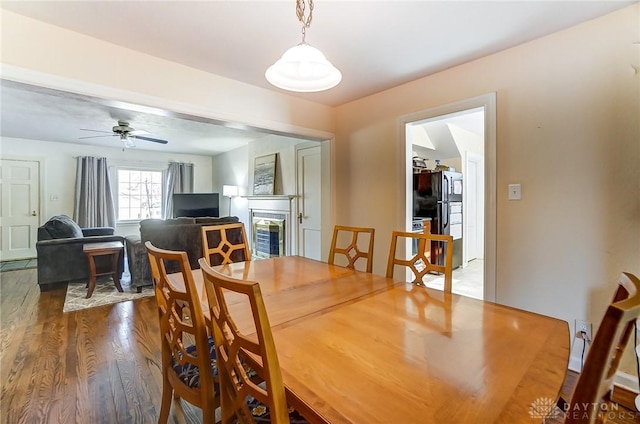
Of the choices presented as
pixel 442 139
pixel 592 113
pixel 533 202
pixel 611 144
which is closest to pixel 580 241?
pixel 533 202

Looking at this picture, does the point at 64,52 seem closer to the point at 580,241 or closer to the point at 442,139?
the point at 580,241

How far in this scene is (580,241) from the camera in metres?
1.92

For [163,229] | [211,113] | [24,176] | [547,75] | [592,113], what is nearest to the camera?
[592,113]

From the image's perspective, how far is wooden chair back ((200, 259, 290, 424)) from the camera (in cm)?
71

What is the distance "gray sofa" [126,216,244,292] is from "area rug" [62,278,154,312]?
133 millimetres

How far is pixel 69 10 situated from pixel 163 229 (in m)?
2.49

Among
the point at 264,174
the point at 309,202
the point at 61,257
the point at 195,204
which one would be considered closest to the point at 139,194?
the point at 195,204

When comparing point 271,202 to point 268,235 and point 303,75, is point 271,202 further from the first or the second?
point 303,75

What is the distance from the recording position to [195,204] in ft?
21.8

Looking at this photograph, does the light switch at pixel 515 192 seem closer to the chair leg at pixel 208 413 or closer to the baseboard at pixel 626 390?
the baseboard at pixel 626 390

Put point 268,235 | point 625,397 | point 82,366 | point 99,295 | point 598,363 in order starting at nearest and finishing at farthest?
1. point 598,363
2. point 625,397
3. point 82,366
4. point 99,295
5. point 268,235

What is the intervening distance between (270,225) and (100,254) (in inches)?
98.0

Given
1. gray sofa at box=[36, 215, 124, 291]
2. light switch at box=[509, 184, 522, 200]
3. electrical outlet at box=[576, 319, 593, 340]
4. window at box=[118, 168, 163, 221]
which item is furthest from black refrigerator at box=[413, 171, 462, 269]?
Answer: window at box=[118, 168, 163, 221]

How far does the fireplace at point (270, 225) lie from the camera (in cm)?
479
